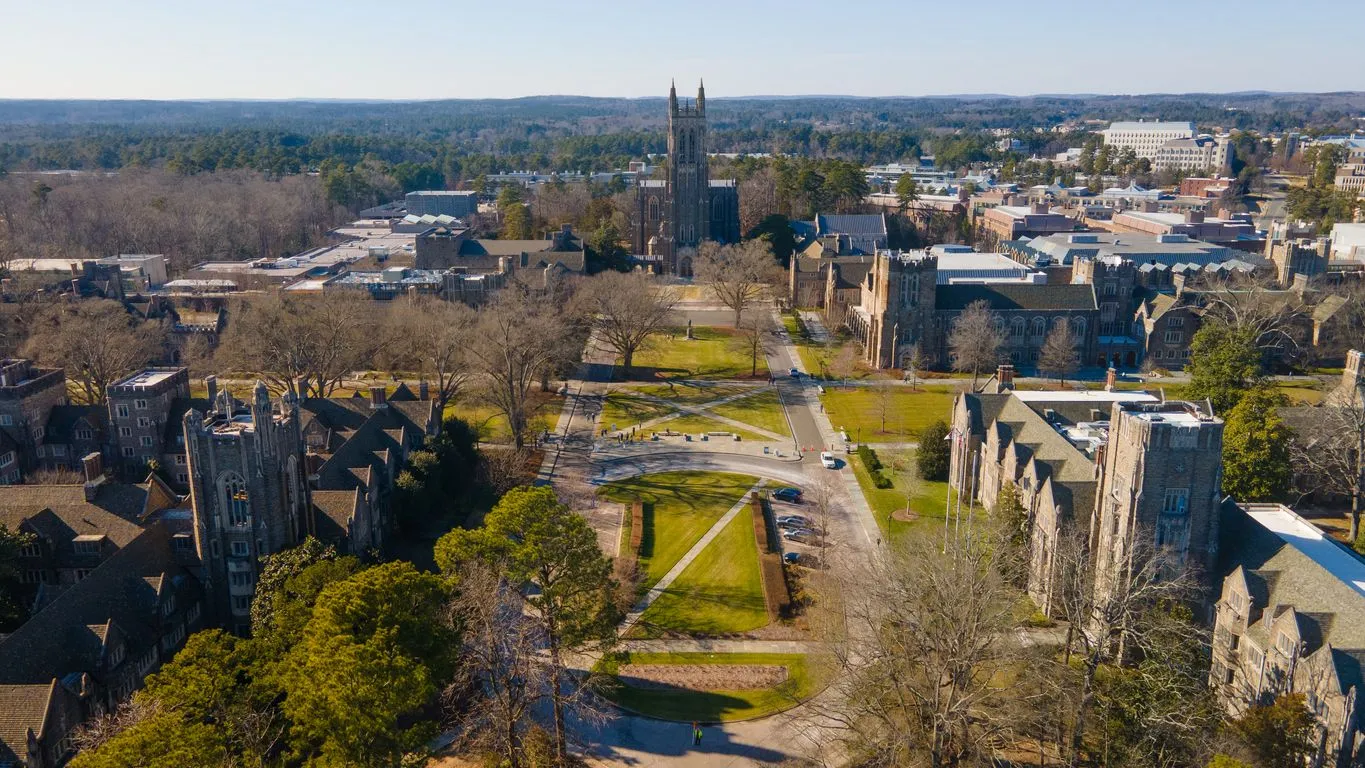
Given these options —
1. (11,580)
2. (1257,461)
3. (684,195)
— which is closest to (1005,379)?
(1257,461)

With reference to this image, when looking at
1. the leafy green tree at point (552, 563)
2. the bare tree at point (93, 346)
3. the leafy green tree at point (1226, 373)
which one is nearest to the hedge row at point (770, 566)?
the leafy green tree at point (552, 563)

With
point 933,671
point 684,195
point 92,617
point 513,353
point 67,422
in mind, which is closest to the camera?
point 933,671

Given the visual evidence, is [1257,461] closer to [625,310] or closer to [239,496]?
[625,310]

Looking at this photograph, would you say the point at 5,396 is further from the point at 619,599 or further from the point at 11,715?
the point at 619,599

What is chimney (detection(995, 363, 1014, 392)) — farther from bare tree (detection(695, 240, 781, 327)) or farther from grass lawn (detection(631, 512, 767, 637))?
bare tree (detection(695, 240, 781, 327))

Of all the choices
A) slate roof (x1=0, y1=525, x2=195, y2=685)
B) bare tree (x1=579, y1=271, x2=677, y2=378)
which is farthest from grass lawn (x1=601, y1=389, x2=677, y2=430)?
slate roof (x1=0, y1=525, x2=195, y2=685)
